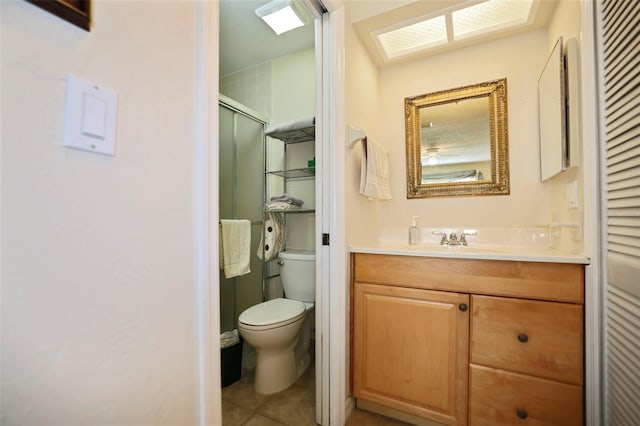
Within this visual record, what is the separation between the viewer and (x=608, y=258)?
93cm

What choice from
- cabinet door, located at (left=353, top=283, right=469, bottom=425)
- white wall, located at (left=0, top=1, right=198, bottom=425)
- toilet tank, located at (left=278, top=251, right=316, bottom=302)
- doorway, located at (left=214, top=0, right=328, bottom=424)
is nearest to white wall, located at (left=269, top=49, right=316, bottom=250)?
doorway, located at (left=214, top=0, right=328, bottom=424)

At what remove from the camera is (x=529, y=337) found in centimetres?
108

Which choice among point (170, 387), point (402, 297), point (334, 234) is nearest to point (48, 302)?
point (170, 387)

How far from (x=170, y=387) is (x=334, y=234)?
2.99 ft

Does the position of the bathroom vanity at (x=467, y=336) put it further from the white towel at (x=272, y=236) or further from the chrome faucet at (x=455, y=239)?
the white towel at (x=272, y=236)

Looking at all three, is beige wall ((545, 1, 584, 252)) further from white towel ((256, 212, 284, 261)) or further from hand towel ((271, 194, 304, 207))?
white towel ((256, 212, 284, 261))

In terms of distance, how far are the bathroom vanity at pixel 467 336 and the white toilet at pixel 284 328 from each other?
0.41 meters

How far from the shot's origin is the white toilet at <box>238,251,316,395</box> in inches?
59.5

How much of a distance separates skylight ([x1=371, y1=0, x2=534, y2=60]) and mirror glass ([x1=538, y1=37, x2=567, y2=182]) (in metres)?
0.37

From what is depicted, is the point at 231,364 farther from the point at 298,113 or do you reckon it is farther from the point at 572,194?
the point at 572,194

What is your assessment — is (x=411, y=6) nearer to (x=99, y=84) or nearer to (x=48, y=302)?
(x=99, y=84)

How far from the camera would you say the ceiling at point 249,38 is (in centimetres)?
Answer: 178

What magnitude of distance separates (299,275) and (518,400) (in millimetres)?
1305

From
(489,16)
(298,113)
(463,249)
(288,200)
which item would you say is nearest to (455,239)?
(463,249)
